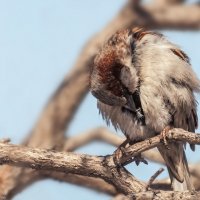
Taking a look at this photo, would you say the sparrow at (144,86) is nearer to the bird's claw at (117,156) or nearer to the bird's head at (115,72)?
the bird's head at (115,72)

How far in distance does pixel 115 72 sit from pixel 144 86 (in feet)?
0.85

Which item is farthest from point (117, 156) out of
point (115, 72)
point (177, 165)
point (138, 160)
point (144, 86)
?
point (177, 165)

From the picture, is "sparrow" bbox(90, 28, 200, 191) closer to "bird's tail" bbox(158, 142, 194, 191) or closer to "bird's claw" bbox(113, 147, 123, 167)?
"bird's tail" bbox(158, 142, 194, 191)

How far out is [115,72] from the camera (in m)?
6.00

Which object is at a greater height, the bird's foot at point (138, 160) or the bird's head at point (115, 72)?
the bird's head at point (115, 72)

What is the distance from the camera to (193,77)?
20.1 ft

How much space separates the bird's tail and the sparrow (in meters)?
0.01

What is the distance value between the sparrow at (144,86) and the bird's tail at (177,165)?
1cm

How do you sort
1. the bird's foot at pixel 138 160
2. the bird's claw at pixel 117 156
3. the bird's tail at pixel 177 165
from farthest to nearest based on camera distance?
1. the bird's tail at pixel 177 165
2. the bird's foot at pixel 138 160
3. the bird's claw at pixel 117 156

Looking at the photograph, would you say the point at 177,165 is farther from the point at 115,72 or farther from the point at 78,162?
the point at 78,162

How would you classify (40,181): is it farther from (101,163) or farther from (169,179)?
(101,163)

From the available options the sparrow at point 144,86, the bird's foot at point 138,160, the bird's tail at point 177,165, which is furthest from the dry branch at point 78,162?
the bird's tail at point 177,165

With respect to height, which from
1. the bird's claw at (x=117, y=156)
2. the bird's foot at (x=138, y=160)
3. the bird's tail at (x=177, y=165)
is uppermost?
the bird's claw at (x=117, y=156)

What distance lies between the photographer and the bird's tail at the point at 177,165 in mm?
6324
